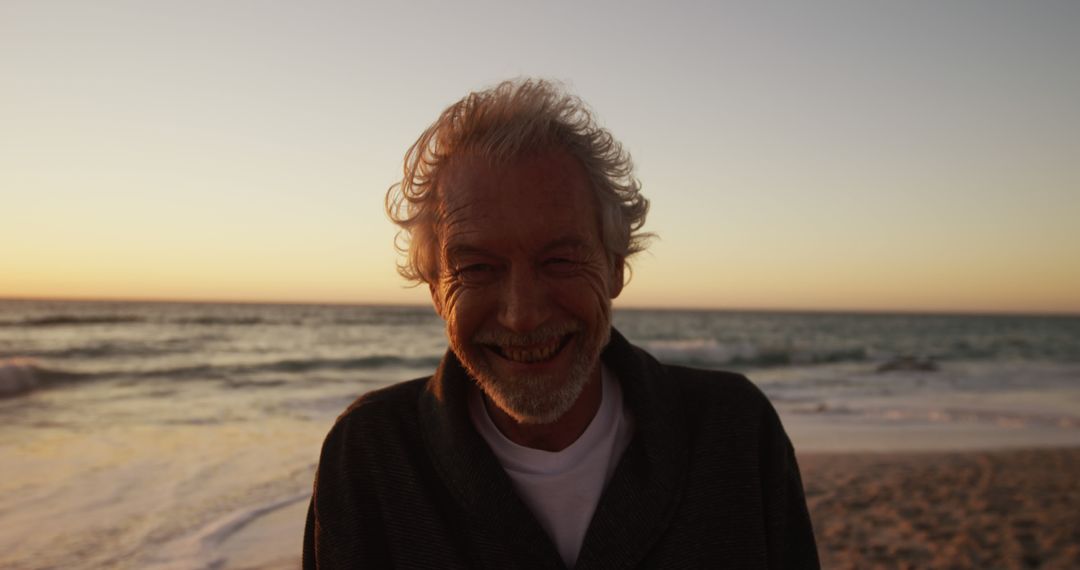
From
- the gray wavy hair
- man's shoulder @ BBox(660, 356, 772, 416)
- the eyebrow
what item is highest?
the gray wavy hair

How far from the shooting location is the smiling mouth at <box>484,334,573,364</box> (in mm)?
1885

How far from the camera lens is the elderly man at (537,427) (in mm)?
1759

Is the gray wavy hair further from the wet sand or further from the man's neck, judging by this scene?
the wet sand

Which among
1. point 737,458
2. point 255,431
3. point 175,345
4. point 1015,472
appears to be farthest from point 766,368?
point 737,458

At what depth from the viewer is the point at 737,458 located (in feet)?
6.10

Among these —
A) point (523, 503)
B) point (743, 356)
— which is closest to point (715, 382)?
point (523, 503)

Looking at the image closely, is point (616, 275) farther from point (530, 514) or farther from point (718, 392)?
point (530, 514)

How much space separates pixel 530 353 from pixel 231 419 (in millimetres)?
9331

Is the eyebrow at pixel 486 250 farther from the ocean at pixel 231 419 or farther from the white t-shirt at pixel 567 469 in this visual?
the ocean at pixel 231 419

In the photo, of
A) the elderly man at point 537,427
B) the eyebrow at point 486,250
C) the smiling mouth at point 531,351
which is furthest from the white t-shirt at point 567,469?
the eyebrow at point 486,250

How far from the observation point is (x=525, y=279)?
183 centimetres

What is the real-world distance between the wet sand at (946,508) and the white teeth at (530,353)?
3.62 m

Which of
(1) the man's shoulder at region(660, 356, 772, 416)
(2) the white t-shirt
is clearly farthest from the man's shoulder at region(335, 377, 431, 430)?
(1) the man's shoulder at region(660, 356, 772, 416)

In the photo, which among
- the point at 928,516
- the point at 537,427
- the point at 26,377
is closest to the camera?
the point at 537,427
